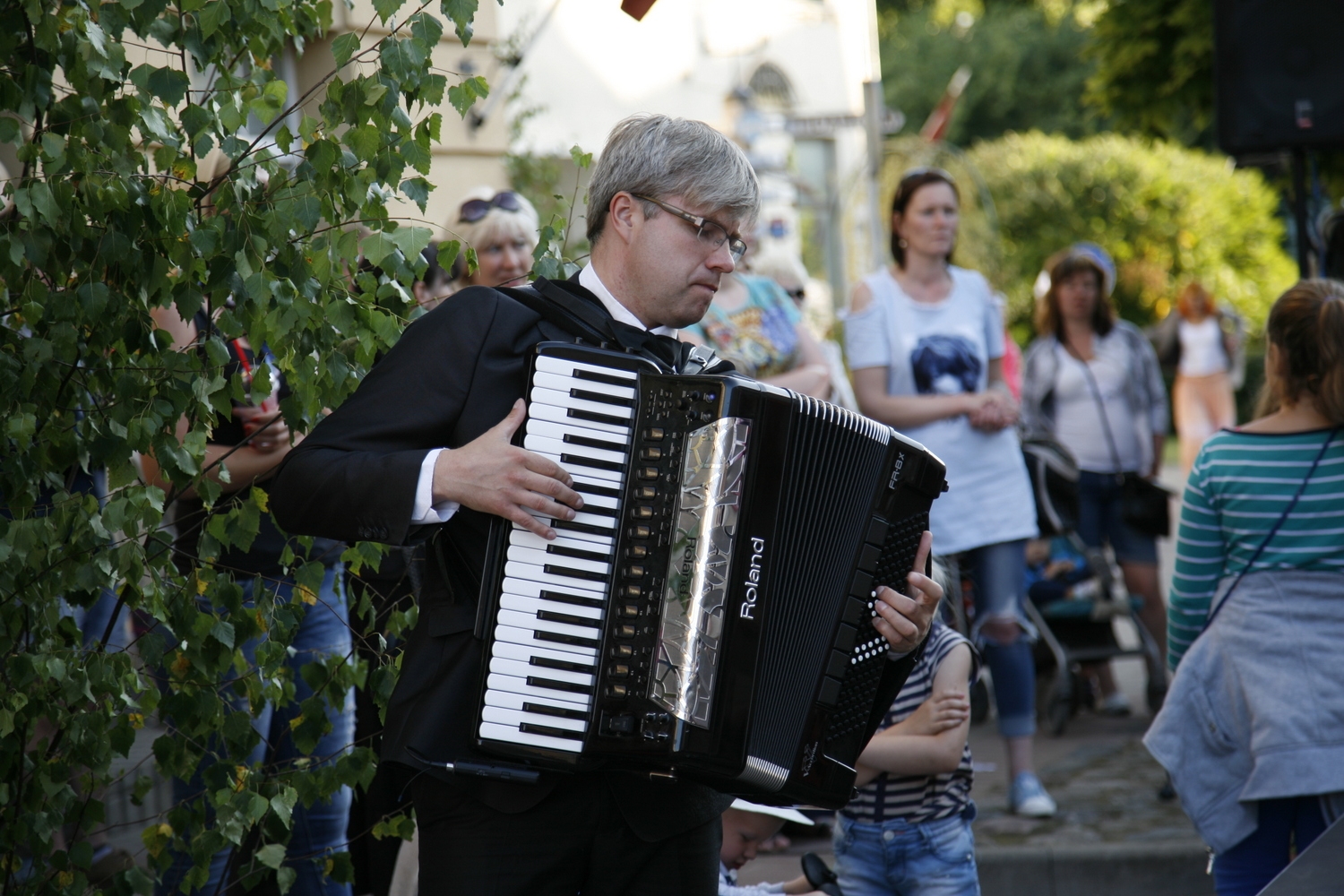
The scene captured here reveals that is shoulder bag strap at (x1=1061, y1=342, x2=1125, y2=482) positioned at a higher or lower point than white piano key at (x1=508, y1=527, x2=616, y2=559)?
higher

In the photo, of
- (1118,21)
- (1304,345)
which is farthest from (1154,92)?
(1304,345)

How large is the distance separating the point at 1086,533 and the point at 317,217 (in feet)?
15.4

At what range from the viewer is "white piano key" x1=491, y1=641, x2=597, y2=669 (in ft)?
7.04

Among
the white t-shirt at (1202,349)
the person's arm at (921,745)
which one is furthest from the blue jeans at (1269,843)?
the white t-shirt at (1202,349)

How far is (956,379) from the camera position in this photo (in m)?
5.03

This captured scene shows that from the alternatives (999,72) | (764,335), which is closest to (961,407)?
(764,335)

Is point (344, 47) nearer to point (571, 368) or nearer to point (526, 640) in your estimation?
point (571, 368)

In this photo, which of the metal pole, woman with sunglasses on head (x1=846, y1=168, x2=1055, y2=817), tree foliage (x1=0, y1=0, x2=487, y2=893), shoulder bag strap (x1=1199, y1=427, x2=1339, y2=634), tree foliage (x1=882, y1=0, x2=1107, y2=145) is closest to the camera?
tree foliage (x1=0, y1=0, x2=487, y2=893)

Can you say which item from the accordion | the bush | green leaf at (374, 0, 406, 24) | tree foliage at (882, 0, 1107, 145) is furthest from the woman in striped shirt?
tree foliage at (882, 0, 1107, 145)

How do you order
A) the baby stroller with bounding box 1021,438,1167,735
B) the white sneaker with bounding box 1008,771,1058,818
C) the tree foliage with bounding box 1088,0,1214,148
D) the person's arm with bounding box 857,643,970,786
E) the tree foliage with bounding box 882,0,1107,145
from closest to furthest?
the person's arm with bounding box 857,643,970,786 < the white sneaker with bounding box 1008,771,1058,818 < the baby stroller with bounding box 1021,438,1167,735 < the tree foliage with bounding box 1088,0,1214,148 < the tree foliage with bounding box 882,0,1107,145

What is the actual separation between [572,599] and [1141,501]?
4.76 meters

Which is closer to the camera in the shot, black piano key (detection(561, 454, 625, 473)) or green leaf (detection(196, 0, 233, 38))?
black piano key (detection(561, 454, 625, 473))

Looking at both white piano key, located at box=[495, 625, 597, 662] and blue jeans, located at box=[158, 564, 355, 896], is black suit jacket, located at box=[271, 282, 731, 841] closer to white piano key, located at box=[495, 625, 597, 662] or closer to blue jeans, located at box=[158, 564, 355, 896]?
white piano key, located at box=[495, 625, 597, 662]

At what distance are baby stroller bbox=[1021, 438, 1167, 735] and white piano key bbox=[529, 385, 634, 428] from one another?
418 centimetres
